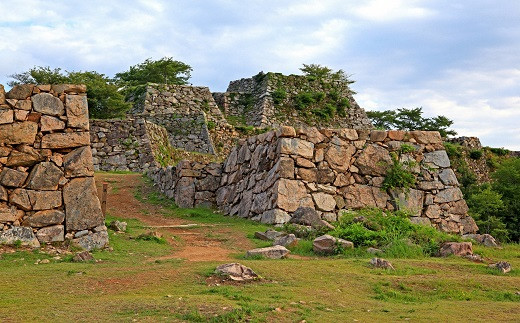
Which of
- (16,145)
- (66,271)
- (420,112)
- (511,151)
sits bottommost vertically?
(66,271)

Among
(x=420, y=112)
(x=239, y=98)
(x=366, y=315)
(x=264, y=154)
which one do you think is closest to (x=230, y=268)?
(x=366, y=315)

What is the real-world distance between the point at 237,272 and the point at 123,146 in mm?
14793

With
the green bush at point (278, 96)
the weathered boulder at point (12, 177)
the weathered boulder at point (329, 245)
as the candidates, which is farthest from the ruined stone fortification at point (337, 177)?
the green bush at point (278, 96)

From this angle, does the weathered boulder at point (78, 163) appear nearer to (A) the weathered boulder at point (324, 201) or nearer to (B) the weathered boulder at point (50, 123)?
(B) the weathered boulder at point (50, 123)

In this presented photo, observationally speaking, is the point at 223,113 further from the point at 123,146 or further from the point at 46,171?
the point at 46,171

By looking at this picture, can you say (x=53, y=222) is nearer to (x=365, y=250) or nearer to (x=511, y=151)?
(x=365, y=250)

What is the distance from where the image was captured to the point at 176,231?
12.2 m

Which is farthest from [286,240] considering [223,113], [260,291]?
[223,113]

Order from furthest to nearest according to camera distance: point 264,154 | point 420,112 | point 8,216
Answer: point 420,112
point 264,154
point 8,216

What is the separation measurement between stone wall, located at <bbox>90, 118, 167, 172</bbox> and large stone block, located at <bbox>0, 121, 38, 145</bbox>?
10956mm

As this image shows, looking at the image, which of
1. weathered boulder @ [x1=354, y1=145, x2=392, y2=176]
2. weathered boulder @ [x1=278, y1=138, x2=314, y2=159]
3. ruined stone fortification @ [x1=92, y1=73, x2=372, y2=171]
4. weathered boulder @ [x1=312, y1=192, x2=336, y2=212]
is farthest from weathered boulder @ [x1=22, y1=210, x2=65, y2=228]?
ruined stone fortification @ [x1=92, y1=73, x2=372, y2=171]

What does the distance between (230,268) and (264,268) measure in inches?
22.0

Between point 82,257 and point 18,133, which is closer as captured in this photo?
point 82,257

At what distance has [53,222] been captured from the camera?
375 inches
